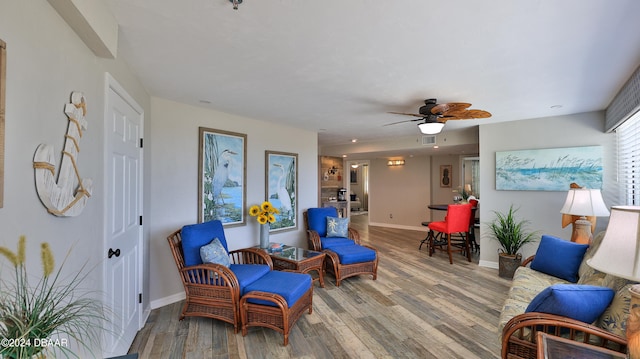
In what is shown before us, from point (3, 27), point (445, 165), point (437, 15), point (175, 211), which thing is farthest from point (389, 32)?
point (445, 165)

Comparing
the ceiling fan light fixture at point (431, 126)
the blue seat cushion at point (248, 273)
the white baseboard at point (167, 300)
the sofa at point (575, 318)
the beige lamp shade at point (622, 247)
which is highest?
the ceiling fan light fixture at point (431, 126)

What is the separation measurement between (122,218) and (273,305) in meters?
1.42

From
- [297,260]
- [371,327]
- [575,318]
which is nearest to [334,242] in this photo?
[297,260]

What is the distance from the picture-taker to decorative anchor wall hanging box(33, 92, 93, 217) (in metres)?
1.15

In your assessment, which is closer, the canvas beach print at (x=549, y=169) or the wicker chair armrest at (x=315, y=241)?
the canvas beach print at (x=549, y=169)

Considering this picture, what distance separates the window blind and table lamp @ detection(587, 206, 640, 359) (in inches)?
111

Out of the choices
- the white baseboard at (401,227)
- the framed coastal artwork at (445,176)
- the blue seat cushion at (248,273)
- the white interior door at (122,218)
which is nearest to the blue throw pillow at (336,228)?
the blue seat cushion at (248,273)

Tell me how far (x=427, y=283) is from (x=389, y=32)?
3359 millimetres

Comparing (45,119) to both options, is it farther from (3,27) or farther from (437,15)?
(437,15)

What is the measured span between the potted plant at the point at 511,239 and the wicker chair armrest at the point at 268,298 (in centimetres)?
346

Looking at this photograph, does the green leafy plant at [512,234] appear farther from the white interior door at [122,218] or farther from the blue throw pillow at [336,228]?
the white interior door at [122,218]

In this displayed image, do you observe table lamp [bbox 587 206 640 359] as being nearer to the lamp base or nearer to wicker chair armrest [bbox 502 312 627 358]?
the lamp base

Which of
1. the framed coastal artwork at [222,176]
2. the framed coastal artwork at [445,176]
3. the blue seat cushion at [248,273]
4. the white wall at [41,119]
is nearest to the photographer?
the white wall at [41,119]

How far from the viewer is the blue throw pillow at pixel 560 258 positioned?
2746 mm
